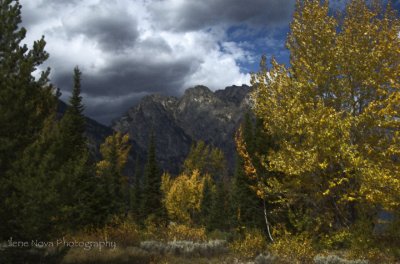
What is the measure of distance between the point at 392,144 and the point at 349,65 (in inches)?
123

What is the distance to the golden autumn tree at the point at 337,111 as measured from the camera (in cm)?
1253

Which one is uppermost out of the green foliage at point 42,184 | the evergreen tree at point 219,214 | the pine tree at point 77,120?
the pine tree at point 77,120

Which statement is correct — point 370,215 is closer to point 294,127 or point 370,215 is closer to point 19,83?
point 294,127

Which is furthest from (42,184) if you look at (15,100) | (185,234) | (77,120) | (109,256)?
(77,120)

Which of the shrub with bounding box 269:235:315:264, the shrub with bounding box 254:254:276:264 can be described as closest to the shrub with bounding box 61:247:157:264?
the shrub with bounding box 254:254:276:264

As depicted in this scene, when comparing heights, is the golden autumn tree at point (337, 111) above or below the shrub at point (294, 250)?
above

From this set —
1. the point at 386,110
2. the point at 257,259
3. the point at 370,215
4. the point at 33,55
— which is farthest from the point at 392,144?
the point at 33,55

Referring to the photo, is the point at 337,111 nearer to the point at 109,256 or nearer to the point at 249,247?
the point at 249,247

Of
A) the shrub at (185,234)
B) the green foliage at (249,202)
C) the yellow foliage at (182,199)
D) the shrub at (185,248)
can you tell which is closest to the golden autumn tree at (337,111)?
the shrub at (185,248)

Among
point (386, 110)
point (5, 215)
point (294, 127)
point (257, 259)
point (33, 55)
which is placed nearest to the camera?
point (5, 215)

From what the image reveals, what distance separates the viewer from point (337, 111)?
14.3 m

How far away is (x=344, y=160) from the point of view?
42.9ft

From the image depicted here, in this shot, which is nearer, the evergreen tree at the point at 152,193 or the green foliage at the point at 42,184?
the green foliage at the point at 42,184

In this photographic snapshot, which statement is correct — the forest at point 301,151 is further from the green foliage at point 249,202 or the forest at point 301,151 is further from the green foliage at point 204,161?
the green foliage at point 204,161
